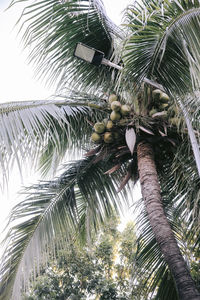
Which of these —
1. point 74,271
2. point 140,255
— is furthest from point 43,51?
point 74,271

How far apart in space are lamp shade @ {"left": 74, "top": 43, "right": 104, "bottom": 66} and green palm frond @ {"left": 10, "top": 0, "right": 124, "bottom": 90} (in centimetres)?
20

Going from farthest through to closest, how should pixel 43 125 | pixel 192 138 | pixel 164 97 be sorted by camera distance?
pixel 164 97 < pixel 43 125 < pixel 192 138

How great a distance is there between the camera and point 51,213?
397 centimetres

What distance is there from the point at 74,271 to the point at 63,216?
408 cm

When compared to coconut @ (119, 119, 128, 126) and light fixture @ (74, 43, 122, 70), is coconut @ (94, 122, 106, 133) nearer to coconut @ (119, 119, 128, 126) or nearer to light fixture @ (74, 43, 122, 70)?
coconut @ (119, 119, 128, 126)

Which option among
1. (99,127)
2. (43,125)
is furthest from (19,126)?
(99,127)

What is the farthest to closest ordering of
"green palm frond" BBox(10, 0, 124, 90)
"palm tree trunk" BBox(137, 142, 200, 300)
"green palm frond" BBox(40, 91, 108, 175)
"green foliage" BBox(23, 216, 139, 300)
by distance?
1. "green foliage" BBox(23, 216, 139, 300)
2. "green palm frond" BBox(40, 91, 108, 175)
3. "green palm frond" BBox(10, 0, 124, 90)
4. "palm tree trunk" BBox(137, 142, 200, 300)

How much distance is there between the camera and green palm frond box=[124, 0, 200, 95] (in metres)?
2.30

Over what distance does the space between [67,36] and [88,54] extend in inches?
20.4

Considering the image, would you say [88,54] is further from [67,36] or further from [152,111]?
[152,111]

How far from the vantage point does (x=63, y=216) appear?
4027 millimetres

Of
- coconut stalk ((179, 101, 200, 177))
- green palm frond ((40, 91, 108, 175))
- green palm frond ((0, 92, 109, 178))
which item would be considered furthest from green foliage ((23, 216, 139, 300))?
coconut stalk ((179, 101, 200, 177))

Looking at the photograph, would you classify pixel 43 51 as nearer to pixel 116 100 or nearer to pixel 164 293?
pixel 116 100

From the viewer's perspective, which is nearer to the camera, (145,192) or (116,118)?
(145,192)
